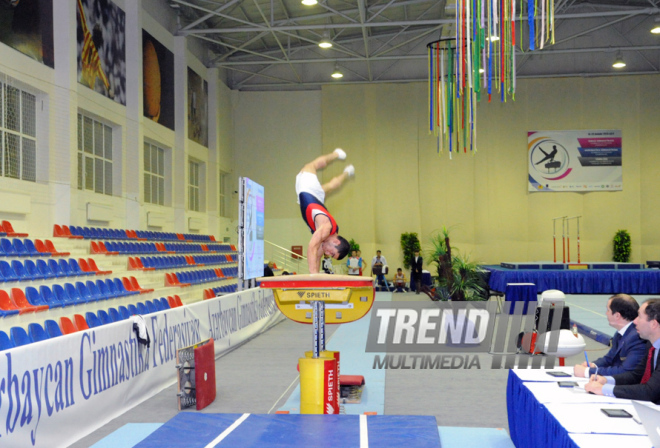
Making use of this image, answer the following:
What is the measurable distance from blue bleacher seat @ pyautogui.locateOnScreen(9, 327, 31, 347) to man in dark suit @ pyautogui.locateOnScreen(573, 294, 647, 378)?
439 cm

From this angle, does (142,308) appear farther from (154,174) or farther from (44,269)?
(154,174)

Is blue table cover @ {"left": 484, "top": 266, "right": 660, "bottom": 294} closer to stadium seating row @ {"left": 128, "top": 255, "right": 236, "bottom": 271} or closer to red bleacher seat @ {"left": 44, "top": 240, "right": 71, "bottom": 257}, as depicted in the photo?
stadium seating row @ {"left": 128, "top": 255, "right": 236, "bottom": 271}

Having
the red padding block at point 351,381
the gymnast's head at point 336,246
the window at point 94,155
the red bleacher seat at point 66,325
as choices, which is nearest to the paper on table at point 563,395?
the gymnast's head at point 336,246

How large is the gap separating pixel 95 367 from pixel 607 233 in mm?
19605

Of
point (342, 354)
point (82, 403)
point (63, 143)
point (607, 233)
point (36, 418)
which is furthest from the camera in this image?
point (607, 233)

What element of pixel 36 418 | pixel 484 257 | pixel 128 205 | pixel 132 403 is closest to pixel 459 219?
pixel 484 257

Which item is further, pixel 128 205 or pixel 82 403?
pixel 128 205

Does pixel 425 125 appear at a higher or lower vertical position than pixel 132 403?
higher

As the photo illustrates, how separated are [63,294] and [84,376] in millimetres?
3519

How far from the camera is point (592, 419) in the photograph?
2.81 meters

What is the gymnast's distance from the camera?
14.7ft

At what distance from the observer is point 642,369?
11.0 ft

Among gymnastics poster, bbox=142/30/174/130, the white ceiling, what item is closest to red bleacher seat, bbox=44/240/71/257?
gymnastics poster, bbox=142/30/174/130

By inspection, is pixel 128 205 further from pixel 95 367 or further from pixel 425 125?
pixel 425 125
